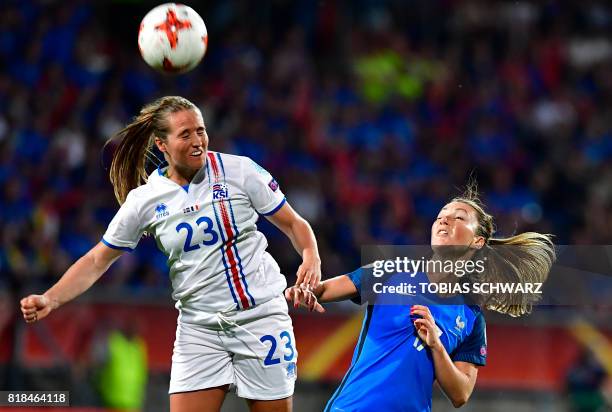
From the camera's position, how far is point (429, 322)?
15.2ft

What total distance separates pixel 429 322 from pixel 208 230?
112 cm

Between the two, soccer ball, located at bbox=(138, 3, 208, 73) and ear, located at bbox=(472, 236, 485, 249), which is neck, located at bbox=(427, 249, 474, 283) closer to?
ear, located at bbox=(472, 236, 485, 249)

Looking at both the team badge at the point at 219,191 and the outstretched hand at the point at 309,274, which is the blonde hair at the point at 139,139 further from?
the outstretched hand at the point at 309,274

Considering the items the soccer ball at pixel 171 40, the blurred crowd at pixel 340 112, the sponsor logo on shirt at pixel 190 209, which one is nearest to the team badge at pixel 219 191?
the sponsor logo on shirt at pixel 190 209

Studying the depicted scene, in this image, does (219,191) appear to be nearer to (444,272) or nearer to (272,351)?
(272,351)

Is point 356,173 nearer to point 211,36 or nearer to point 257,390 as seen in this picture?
point 211,36

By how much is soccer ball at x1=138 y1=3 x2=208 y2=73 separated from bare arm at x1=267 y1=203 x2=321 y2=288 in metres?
1.15

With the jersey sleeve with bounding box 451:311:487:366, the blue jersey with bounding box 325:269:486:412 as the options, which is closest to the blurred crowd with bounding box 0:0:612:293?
the blue jersey with bounding box 325:269:486:412

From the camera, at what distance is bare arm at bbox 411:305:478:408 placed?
15.1ft

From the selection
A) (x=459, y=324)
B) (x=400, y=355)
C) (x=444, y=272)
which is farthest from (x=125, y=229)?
(x=459, y=324)

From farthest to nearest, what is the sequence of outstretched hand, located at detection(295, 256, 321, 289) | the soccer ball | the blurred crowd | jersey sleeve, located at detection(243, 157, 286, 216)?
the blurred crowd
the soccer ball
jersey sleeve, located at detection(243, 157, 286, 216)
outstretched hand, located at detection(295, 256, 321, 289)

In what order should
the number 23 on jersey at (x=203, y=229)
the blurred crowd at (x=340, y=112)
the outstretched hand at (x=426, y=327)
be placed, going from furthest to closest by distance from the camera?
the blurred crowd at (x=340, y=112) → the number 23 on jersey at (x=203, y=229) → the outstretched hand at (x=426, y=327)

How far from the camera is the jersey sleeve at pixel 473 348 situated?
4.84m

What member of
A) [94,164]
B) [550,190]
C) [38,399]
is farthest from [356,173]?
[38,399]
